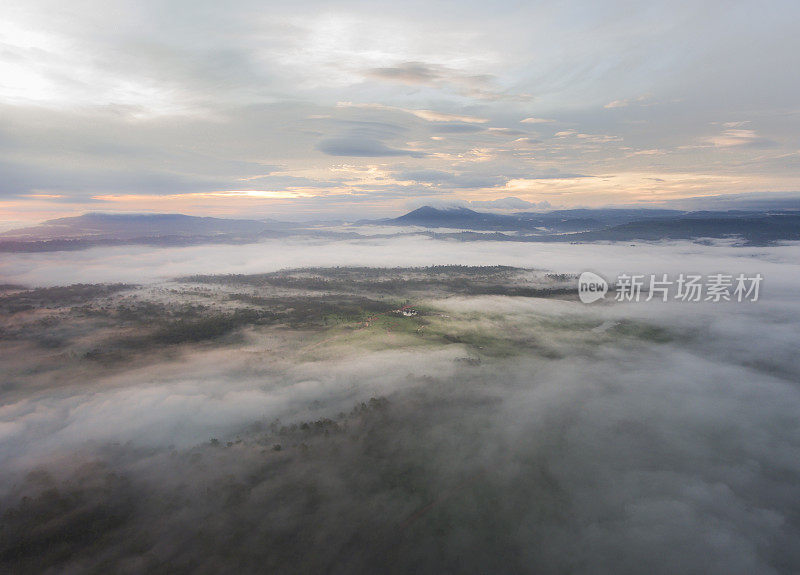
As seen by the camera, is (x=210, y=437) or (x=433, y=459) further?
(x=210, y=437)

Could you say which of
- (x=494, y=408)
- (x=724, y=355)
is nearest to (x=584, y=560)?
(x=494, y=408)

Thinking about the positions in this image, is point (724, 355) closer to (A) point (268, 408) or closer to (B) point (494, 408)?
(B) point (494, 408)

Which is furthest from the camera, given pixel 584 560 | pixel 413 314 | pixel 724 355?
pixel 413 314

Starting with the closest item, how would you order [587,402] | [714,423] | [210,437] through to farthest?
1. [210,437]
2. [714,423]
3. [587,402]

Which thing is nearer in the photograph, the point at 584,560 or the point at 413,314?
the point at 584,560

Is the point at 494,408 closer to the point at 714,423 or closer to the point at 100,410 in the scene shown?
the point at 714,423

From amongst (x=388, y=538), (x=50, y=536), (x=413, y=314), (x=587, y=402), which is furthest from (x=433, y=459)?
(x=413, y=314)
